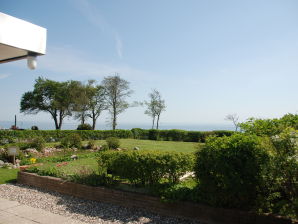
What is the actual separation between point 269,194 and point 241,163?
66 cm

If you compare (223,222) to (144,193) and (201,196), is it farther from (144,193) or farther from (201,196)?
(144,193)

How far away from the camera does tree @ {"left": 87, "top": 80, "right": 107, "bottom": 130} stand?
34.9 metres

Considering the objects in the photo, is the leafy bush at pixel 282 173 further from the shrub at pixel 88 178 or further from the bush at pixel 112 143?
the bush at pixel 112 143

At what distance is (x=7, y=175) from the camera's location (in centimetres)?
726

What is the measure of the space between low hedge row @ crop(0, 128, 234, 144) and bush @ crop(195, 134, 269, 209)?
13554 mm

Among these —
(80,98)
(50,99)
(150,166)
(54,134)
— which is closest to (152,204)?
(150,166)

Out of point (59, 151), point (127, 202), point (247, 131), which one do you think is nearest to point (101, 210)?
point (127, 202)

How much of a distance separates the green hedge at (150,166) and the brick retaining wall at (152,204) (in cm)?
40

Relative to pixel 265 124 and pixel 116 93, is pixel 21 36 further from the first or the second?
pixel 116 93

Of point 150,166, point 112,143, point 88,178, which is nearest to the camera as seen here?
point 150,166

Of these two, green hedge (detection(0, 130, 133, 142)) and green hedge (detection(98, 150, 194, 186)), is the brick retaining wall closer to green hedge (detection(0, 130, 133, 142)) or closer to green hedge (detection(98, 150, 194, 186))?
green hedge (detection(98, 150, 194, 186))

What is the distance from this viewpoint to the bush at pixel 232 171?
134 inches

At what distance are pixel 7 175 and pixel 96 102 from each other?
2851 cm

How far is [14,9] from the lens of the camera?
412 cm
